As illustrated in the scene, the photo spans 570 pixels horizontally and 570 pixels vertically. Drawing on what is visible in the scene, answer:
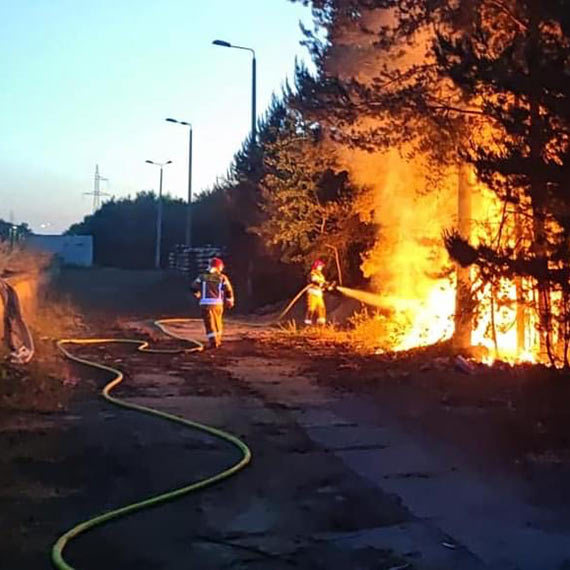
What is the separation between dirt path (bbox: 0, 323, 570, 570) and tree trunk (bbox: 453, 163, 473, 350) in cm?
254

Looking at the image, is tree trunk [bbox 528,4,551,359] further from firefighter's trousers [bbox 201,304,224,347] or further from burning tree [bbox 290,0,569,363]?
firefighter's trousers [bbox 201,304,224,347]

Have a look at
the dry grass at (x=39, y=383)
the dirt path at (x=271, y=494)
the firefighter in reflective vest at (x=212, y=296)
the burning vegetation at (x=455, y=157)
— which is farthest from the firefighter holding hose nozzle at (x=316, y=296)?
the dirt path at (x=271, y=494)

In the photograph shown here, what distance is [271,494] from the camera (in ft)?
22.9

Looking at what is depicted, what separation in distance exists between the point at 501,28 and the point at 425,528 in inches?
254

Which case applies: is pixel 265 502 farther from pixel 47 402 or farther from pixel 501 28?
pixel 501 28

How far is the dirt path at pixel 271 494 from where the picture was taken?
221 inches

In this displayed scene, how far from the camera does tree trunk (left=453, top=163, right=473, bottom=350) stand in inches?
512

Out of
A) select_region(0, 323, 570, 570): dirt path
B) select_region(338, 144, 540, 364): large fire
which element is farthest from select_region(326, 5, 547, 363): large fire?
select_region(0, 323, 570, 570): dirt path

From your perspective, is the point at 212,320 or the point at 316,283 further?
the point at 316,283

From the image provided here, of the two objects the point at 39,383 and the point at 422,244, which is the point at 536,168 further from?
the point at 422,244

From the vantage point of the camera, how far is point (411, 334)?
1669 centimetres

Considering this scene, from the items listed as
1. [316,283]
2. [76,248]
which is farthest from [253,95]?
[76,248]

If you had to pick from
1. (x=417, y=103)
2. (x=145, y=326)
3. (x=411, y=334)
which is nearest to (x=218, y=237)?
(x=145, y=326)

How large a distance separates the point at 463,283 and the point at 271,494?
6861 millimetres
